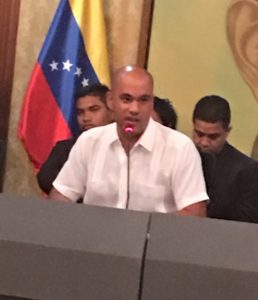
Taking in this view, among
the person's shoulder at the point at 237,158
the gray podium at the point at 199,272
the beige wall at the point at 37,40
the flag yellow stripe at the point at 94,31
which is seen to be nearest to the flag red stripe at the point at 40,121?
the beige wall at the point at 37,40

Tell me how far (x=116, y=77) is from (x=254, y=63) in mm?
1200

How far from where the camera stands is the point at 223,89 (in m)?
3.06

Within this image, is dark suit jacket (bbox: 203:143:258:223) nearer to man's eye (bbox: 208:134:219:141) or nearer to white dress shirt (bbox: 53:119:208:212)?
man's eye (bbox: 208:134:219:141)

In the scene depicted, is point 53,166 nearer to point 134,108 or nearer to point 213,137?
point 213,137

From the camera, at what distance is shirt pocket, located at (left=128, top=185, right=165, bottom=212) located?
1.88m

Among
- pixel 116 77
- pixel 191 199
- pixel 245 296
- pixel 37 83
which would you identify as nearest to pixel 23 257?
pixel 245 296

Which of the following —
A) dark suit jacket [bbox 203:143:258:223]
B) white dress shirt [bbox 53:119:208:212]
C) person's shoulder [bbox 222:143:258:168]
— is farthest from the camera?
person's shoulder [bbox 222:143:258:168]

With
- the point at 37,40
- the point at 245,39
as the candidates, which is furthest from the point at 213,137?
the point at 37,40

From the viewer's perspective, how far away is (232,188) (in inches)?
93.2

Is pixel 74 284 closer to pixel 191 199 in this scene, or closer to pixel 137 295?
pixel 137 295

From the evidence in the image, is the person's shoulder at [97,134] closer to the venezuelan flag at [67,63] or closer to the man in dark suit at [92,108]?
the man in dark suit at [92,108]

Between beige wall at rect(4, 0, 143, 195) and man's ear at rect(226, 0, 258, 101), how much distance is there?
0.39 metres

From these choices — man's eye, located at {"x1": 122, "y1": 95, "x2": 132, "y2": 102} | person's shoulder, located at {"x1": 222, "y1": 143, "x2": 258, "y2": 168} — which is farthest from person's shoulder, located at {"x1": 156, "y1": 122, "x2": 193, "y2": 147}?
person's shoulder, located at {"x1": 222, "y1": 143, "x2": 258, "y2": 168}

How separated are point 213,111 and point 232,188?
465mm
